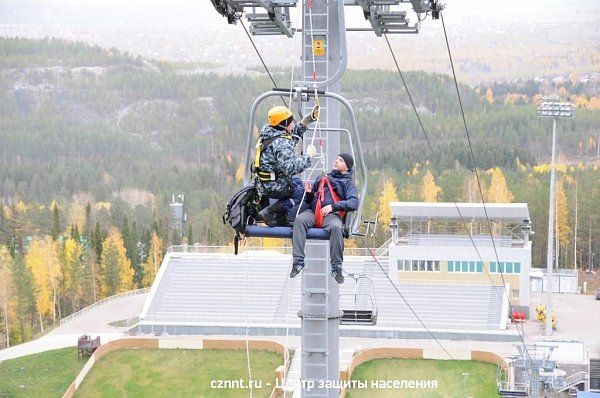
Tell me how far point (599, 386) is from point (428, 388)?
15.7 feet

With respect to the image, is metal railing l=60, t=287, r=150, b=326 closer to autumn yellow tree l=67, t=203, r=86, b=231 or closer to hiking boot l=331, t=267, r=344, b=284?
hiking boot l=331, t=267, r=344, b=284

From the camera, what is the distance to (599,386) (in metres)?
29.1

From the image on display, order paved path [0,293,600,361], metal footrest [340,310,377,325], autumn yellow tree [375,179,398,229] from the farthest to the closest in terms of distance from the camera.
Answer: autumn yellow tree [375,179,398,229], paved path [0,293,600,361], metal footrest [340,310,377,325]

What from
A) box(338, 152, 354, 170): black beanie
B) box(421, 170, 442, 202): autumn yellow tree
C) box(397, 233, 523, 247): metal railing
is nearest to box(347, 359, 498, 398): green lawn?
box(397, 233, 523, 247): metal railing

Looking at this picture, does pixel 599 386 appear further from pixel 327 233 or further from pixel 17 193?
pixel 17 193

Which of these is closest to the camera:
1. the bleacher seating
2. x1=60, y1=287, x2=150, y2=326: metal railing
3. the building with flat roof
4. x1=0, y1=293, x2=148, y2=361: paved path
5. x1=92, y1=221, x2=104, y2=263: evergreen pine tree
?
x1=0, y1=293, x2=148, y2=361: paved path

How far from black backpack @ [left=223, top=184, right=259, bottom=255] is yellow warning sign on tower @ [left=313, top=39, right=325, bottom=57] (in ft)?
5.07

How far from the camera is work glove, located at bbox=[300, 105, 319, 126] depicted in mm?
9117

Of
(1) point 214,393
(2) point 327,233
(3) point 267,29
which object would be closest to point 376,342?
(1) point 214,393

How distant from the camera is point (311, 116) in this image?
30.2 ft

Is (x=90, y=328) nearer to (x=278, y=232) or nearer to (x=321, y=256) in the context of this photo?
(x=321, y=256)

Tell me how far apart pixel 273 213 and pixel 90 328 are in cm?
2654

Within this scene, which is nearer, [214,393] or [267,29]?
[267,29]

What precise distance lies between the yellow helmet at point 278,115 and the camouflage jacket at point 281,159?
0.25ft
